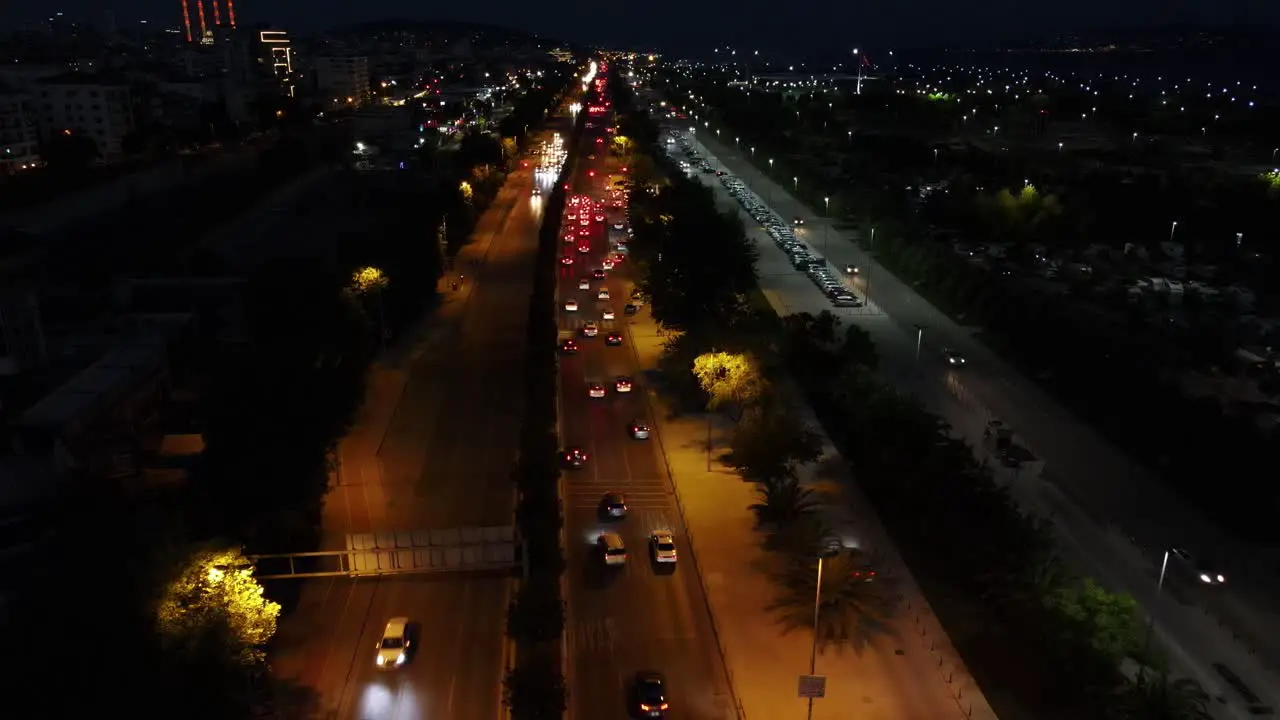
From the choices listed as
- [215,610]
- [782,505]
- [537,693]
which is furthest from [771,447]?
[215,610]

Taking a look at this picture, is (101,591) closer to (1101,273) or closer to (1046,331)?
(1046,331)

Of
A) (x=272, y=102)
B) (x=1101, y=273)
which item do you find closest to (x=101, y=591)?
(x=1101, y=273)

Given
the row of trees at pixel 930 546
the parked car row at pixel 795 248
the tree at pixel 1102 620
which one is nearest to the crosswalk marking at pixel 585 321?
the row of trees at pixel 930 546

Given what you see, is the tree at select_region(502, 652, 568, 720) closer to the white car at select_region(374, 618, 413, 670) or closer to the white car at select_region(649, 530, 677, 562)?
the white car at select_region(374, 618, 413, 670)

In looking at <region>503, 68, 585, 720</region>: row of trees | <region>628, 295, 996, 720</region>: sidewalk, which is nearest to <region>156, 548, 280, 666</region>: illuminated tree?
<region>503, 68, 585, 720</region>: row of trees

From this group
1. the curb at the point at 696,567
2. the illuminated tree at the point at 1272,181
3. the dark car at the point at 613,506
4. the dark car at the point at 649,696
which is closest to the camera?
the dark car at the point at 649,696

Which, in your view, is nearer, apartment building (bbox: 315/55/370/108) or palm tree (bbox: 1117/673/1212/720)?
palm tree (bbox: 1117/673/1212/720)

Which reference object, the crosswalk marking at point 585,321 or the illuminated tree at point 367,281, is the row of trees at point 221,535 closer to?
the illuminated tree at point 367,281
